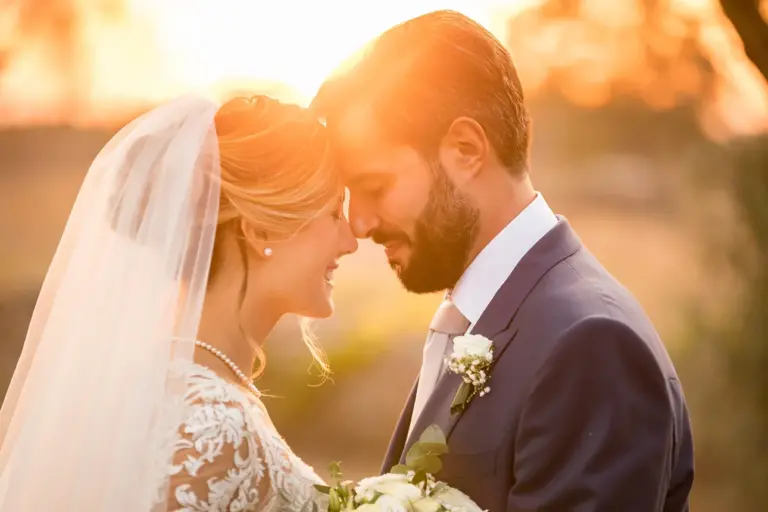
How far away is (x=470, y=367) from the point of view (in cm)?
281

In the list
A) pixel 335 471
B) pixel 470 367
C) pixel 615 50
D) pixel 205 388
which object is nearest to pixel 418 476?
pixel 335 471

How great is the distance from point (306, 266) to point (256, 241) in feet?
0.69

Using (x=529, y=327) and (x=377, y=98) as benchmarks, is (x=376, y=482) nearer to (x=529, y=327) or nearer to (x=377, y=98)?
(x=529, y=327)

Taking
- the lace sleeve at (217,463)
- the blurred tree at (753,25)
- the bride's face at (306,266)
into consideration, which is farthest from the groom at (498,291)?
the blurred tree at (753,25)

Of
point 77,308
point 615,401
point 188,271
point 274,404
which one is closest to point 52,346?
point 77,308

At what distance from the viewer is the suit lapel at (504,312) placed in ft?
9.55

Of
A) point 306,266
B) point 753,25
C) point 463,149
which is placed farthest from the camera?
point 753,25

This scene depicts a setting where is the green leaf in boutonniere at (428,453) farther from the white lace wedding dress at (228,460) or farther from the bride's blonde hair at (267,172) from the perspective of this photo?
the bride's blonde hair at (267,172)

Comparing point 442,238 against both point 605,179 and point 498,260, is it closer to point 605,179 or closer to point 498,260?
point 498,260

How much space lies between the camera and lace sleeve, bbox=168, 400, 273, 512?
108 inches

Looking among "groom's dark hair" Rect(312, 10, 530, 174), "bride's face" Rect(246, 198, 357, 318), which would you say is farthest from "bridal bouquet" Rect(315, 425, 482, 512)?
"groom's dark hair" Rect(312, 10, 530, 174)

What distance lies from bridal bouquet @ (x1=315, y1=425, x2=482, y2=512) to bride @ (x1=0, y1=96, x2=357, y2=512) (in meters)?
0.33

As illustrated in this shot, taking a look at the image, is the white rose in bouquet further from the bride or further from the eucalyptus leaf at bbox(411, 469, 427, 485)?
the bride

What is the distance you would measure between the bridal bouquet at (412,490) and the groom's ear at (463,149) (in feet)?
2.94
